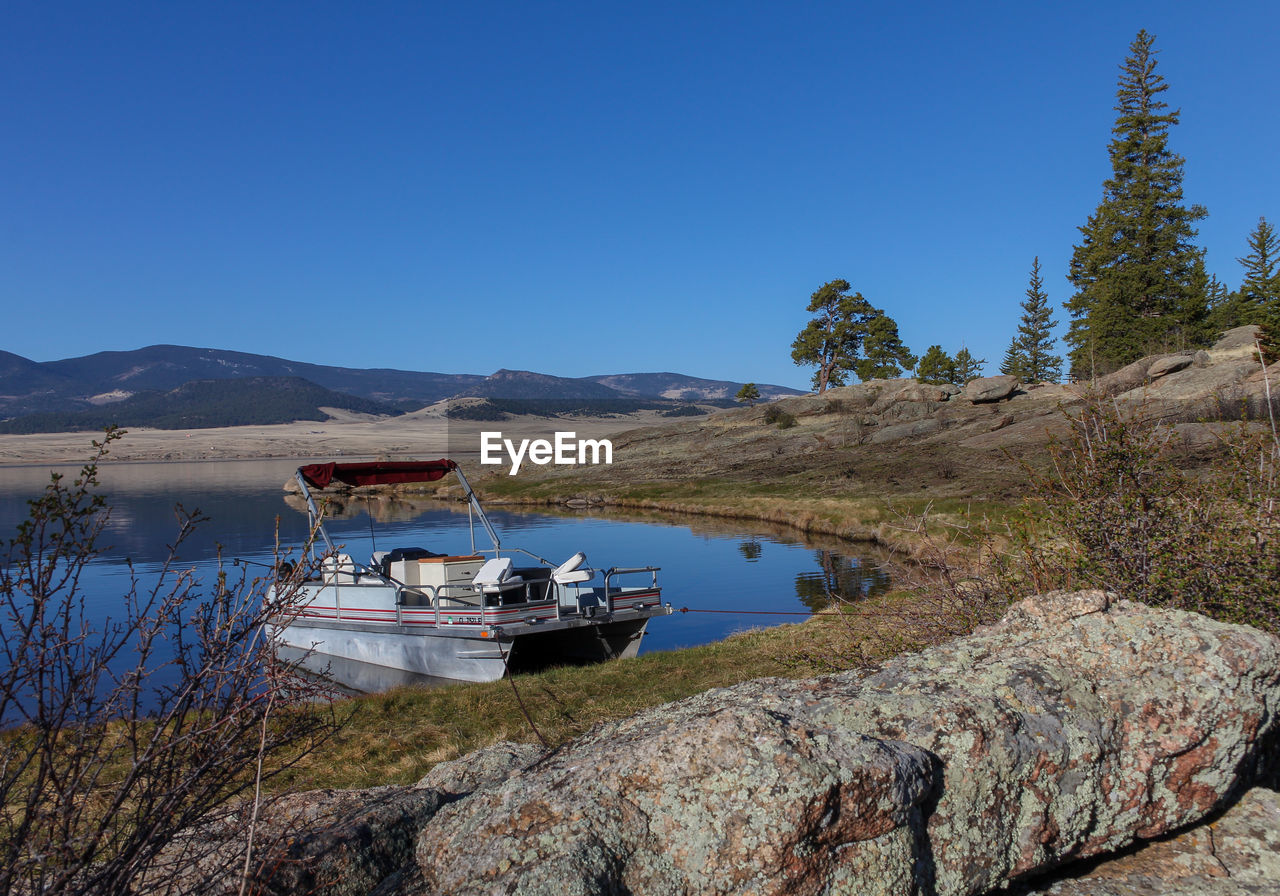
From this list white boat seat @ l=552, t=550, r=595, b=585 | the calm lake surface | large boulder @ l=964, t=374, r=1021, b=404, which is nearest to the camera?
white boat seat @ l=552, t=550, r=595, b=585

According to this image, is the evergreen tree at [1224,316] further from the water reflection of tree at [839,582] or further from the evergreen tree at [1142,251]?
the water reflection of tree at [839,582]

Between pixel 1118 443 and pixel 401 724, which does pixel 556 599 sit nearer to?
pixel 401 724

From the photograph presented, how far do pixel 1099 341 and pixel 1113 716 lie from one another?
63417 mm

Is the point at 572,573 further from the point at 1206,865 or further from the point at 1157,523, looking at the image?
the point at 1206,865

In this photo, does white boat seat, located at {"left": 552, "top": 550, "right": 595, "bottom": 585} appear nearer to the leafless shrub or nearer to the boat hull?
the boat hull

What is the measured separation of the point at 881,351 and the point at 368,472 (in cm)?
7827

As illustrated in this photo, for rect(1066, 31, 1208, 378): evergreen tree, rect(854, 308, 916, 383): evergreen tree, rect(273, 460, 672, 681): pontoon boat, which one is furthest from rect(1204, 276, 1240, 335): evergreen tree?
rect(273, 460, 672, 681): pontoon boat

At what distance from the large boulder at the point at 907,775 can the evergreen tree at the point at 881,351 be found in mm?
88741

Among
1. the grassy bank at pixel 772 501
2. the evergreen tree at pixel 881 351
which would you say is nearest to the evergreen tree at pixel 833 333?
the evergreen tree at pixel 881 351

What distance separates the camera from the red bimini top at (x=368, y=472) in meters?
19.2

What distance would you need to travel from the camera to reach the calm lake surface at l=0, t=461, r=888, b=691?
25.8 meters

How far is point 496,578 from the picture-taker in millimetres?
17922

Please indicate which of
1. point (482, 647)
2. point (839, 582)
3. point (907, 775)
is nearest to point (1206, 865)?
point (907, 775)

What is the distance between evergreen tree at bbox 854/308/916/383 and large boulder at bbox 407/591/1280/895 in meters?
88.7
